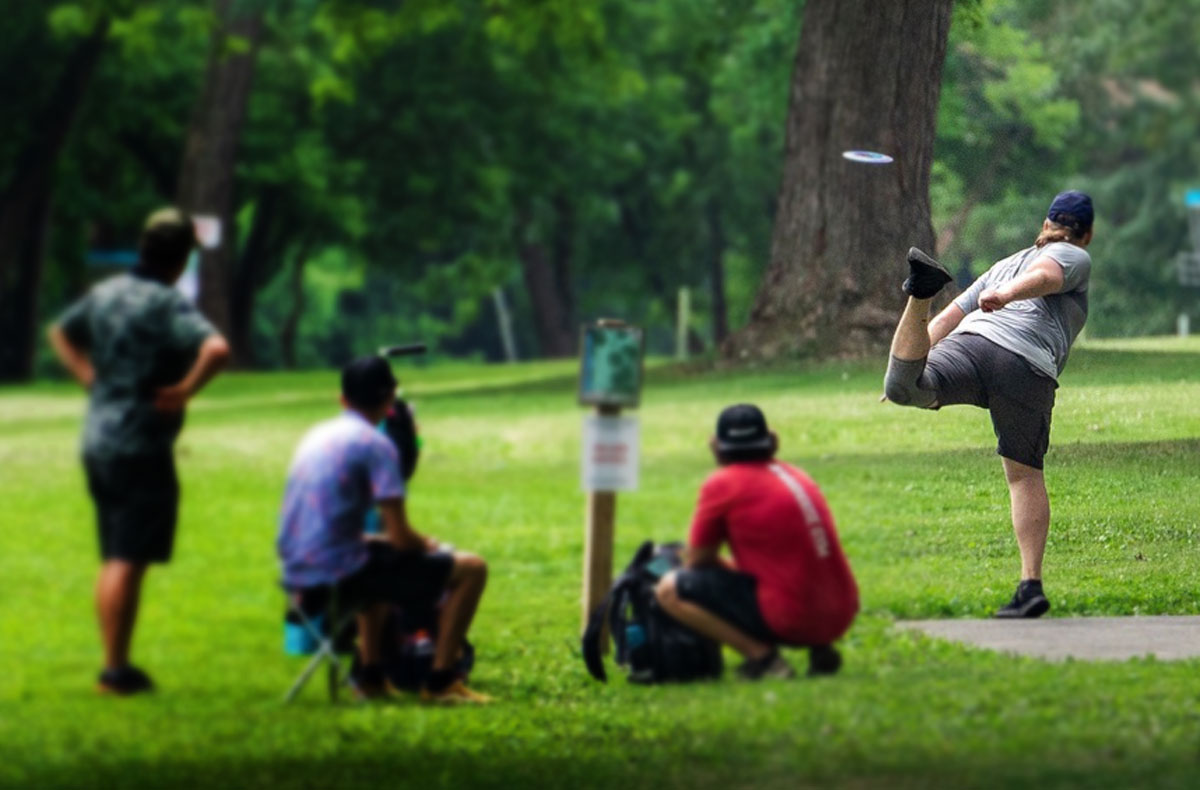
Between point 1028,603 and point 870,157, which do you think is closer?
point 1028,603

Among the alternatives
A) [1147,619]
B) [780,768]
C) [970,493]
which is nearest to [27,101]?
[780,768]

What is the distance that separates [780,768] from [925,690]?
0.52m

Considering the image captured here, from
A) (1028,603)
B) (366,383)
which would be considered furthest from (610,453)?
(1028,603)

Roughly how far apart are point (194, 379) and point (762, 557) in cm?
140

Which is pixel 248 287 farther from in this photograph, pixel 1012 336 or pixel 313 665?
pixel 1012 336

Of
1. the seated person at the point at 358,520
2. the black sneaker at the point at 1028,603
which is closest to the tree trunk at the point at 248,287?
the seated person at the point at 358,520

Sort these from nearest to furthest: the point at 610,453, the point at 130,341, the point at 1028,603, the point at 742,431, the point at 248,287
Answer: the point at 130,341, the point at 742,431, the point at 248,287, the point at 610,453, the point at 1028,603

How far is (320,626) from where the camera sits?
16.0 feet

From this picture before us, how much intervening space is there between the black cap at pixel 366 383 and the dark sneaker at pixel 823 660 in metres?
1.21

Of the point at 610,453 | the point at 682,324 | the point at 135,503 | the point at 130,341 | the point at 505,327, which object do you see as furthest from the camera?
the point at 505,327

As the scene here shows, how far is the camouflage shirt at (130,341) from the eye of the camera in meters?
4.30

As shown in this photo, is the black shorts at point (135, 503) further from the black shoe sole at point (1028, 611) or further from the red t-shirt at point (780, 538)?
the black shoe sole at point (1028, 611)

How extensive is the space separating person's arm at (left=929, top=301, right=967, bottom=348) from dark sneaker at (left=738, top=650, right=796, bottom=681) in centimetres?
111

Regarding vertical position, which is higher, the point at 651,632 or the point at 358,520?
the point at 358,520
